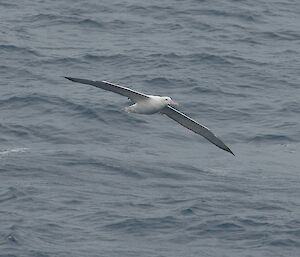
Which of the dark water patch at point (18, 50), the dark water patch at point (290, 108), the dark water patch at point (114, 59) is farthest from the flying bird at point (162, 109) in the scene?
the dark water patch at point (18, 50)

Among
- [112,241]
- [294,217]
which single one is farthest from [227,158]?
[112,241]

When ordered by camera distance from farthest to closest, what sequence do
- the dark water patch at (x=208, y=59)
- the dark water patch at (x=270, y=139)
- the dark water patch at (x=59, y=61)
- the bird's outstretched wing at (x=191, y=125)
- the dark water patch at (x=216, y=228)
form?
1. the dark water patch at (x=208, y=59)
2. the dark water patch at (x=59, y=61)
3. the dark water patch at (x=270, y=139)
4. the dark water patch at (x=216, y=228)
5. the bird's outstretched wing at (x=191, y=125)

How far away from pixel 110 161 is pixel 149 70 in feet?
41.1

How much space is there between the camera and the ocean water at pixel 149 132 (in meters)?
53.0

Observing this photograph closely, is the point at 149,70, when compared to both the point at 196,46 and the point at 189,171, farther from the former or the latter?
the point at 189,171

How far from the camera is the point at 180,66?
72.3m

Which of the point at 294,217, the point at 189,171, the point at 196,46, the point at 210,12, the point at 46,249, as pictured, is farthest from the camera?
the point at 210,12

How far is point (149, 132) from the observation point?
63.7 meters

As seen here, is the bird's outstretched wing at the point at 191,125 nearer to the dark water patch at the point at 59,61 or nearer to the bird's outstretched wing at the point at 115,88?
the bird's outstretched wing at the point at 115,88

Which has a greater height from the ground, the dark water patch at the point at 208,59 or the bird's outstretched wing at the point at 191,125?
the bird's outstretched wing at the point at 191,125

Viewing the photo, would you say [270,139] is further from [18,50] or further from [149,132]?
[18,50]

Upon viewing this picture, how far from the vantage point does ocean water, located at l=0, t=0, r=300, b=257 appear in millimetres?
53000

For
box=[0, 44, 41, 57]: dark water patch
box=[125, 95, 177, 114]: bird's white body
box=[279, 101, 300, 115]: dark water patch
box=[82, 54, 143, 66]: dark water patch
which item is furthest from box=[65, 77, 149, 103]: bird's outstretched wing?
box=[0, 44, 41, 57]: dark water patch

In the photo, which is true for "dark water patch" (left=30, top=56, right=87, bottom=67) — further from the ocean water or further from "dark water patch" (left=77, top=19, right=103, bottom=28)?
"dark water patch" (left=77, top=19, right=103, bottom=28)
